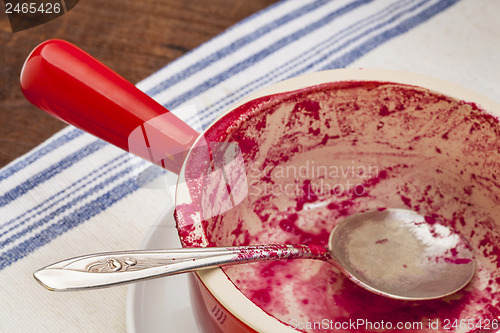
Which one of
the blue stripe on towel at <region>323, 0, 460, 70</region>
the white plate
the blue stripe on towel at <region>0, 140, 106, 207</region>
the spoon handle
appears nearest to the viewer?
the spoon handle

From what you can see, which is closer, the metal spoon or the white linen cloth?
the metal spoon

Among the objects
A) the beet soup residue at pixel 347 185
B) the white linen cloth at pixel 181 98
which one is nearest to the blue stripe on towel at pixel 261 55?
the white linen cloth at pixel 181 98

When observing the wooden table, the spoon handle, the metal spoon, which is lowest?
the metal spoon

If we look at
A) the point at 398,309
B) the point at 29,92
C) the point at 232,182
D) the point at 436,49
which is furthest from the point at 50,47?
the point at 436,49

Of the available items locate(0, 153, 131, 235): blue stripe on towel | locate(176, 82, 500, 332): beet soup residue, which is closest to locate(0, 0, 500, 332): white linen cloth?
locate(0, 153, 131, 235): blue stripe on towel

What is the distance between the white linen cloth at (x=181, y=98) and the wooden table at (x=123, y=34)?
4 cm

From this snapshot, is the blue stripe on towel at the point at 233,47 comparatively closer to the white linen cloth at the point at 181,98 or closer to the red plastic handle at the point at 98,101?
the white linen cloth at the point at 181,98

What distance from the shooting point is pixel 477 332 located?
0.87ft

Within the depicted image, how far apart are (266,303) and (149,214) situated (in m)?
0.14

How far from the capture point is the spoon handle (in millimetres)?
276

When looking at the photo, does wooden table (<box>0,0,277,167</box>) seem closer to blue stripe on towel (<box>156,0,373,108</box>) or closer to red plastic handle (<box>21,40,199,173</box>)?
blue stripe on towel (<box>156,0,373,108</box>)

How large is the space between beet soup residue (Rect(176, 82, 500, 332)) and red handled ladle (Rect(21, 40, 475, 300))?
12mm

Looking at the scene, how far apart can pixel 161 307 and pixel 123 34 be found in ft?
1.22

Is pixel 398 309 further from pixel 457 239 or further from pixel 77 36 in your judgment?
pixel 77 36
